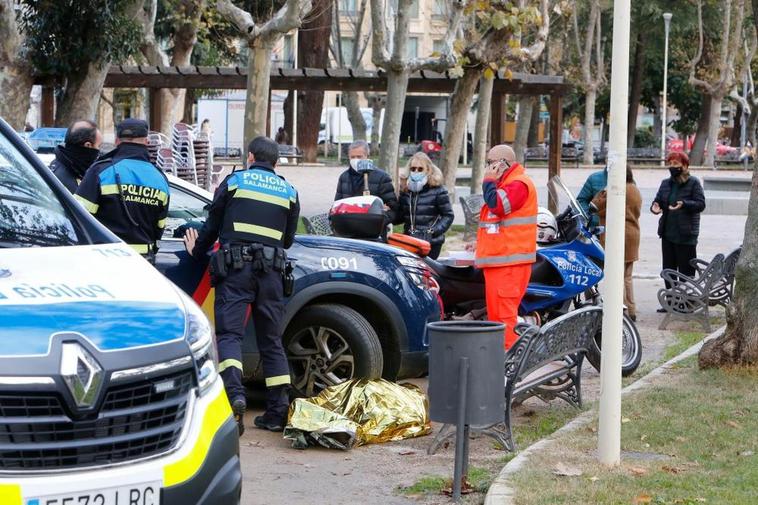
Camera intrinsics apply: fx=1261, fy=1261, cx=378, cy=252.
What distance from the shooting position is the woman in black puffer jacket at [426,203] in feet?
38.3

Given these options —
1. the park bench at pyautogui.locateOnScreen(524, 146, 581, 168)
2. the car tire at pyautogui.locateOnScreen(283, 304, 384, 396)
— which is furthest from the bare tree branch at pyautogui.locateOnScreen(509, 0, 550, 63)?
the park bench at pyautogui.locateOnScreen(524, 146, 581, 168)

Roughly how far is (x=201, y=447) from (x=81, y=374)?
548 mm

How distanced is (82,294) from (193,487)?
0.74 metres

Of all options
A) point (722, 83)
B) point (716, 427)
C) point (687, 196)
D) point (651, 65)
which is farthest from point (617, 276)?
point (651, 65)

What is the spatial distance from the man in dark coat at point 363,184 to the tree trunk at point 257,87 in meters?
3.36

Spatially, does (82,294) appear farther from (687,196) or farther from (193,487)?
(687,196)

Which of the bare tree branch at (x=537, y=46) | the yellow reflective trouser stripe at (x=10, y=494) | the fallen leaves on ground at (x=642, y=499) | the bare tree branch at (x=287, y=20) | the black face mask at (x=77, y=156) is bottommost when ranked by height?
the fallen leaves on ground at (x=642, y=499)

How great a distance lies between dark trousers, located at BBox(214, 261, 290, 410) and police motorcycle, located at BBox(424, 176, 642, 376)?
1.99 meters

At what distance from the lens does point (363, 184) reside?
1230cm

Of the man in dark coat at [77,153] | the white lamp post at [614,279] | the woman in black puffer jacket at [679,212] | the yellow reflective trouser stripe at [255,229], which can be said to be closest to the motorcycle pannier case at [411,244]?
the yellow reflective trouser stripe at [255,229]

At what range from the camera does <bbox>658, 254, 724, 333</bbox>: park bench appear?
12.5 m

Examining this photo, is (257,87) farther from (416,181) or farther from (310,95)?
(310,95)

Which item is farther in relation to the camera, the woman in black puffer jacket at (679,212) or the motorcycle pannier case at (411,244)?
the woman in black puffer jacket at (679,212)

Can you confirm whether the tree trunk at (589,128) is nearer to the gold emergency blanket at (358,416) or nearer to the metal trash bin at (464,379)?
the gold emergency blanket at (358,416)
